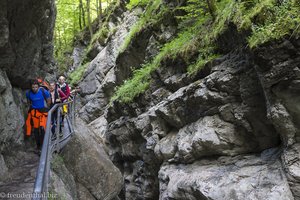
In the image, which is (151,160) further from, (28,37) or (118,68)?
(118,68)

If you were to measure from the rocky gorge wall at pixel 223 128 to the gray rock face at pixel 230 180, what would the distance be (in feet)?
0.07

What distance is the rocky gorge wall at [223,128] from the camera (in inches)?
231

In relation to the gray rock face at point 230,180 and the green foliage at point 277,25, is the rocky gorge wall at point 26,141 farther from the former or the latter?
the green foliage at point 277,25

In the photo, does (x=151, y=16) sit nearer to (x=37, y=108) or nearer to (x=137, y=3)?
(x=137, y=3)

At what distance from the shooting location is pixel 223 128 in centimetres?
758

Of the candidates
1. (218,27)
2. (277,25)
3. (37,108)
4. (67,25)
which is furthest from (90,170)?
(67,25)

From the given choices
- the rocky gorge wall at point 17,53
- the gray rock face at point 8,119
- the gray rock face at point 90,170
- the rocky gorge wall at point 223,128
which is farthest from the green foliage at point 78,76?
the gray rock face at point 8,119

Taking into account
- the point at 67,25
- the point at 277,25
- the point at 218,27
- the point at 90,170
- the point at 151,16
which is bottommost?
the point at 90,170

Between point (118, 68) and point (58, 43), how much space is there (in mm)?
19574

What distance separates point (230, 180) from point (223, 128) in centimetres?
145

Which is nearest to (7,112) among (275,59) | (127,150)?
(127,150)

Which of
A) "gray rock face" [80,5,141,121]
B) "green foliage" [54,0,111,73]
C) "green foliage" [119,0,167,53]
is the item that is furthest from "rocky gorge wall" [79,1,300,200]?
"green foliage" [54,0,111,73]

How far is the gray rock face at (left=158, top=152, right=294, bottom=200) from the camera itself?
592 cm

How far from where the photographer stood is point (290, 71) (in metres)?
5.64
